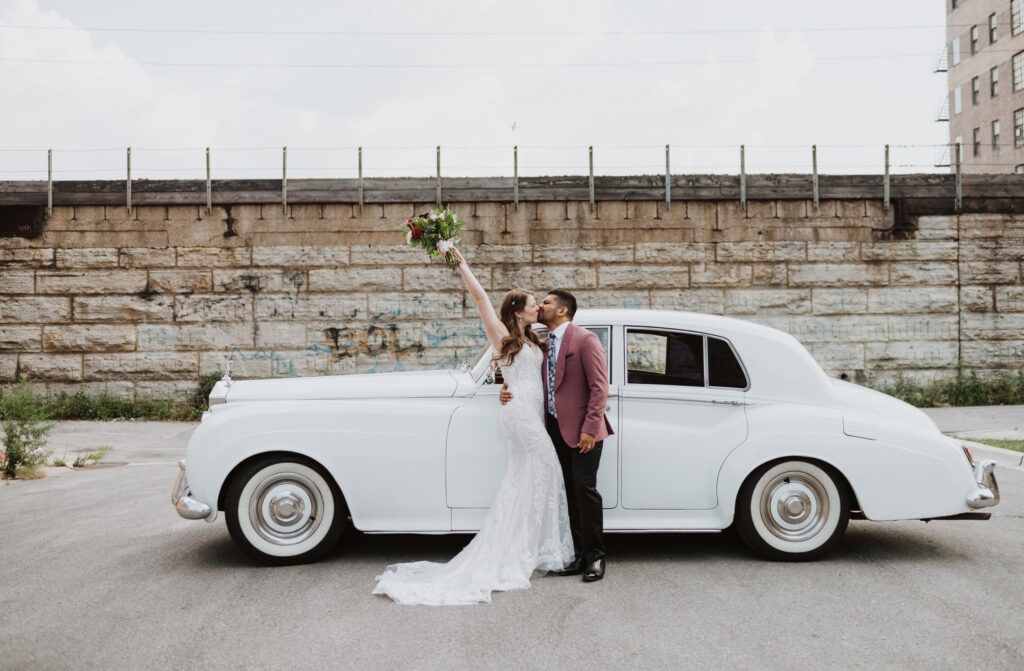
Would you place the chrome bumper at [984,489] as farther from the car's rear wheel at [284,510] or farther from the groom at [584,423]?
the car's rear wheel at [284,510]

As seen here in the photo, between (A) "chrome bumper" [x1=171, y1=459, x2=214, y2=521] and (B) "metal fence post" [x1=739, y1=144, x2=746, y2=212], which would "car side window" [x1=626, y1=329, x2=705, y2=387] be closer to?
(A) "chrome bumper" [x1=171, y1=459, x2=214, y2=521]

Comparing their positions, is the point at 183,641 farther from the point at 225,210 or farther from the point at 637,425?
the point at 225,210

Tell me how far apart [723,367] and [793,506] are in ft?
3.21

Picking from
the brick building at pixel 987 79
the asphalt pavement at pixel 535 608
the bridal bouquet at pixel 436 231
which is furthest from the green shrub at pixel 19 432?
the brick building at pixel 987 79

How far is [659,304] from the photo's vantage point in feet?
46.6

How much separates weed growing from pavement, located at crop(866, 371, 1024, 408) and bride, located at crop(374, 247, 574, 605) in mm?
10641

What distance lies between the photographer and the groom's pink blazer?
5016mm

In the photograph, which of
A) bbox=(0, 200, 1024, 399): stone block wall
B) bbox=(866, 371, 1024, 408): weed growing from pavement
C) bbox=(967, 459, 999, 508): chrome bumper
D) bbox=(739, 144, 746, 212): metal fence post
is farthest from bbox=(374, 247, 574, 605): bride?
bbox=(866, 371, 1024, 408): weed growing from pavement

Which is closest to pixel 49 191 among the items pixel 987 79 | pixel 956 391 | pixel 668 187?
pixel 668 187

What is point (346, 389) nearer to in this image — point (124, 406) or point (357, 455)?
point (357, 455)

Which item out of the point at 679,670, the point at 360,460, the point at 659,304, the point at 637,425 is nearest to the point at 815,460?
the point at 637,425

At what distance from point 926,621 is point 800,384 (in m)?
1.71

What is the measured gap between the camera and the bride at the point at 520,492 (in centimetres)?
499

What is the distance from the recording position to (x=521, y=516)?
16.8ft
